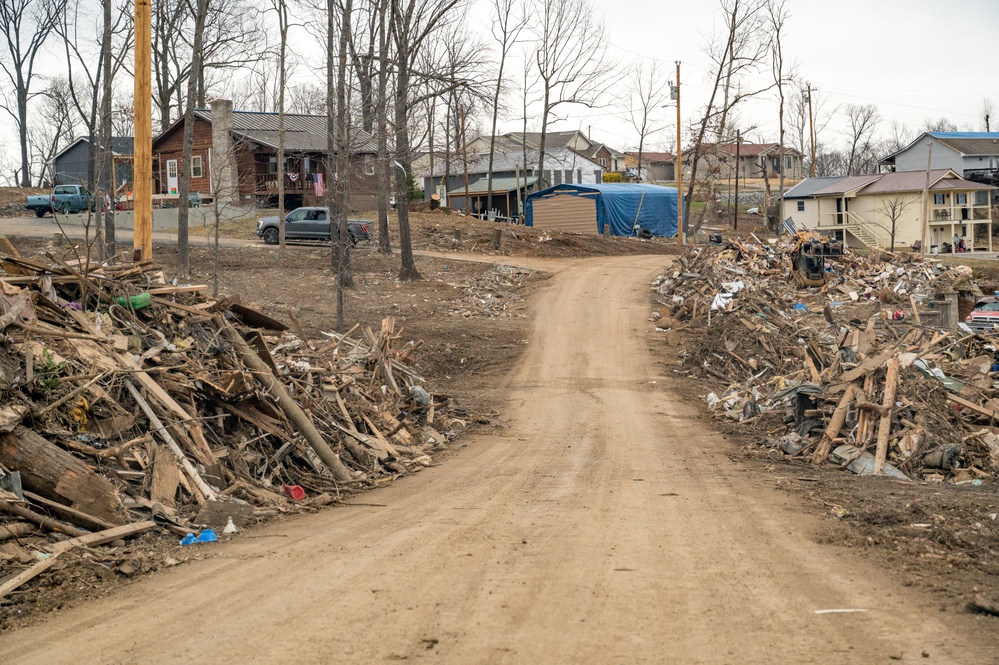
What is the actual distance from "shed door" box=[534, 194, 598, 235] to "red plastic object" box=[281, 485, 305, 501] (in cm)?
4336

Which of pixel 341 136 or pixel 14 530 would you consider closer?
pixel 14 530

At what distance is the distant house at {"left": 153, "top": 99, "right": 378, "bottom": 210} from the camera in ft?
162

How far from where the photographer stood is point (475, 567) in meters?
6.97

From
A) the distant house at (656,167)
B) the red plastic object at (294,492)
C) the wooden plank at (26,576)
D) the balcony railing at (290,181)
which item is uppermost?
the distant house at (656,167)

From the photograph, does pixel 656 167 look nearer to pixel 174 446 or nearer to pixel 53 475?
pixel 174 446

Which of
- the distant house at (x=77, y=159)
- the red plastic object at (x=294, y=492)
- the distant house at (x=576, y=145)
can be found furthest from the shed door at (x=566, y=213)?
the red plastic object at (x=294, y=492)

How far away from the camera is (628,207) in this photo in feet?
174

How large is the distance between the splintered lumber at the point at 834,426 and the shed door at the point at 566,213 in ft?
130

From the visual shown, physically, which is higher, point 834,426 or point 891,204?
point 891,204

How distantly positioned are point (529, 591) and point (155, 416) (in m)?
5.02

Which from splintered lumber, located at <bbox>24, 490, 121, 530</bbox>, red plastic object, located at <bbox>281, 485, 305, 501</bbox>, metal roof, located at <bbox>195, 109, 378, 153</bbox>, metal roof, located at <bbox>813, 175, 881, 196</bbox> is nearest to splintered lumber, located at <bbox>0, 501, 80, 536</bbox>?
splintered lumber, located at <bbox>24, 490, 121, 530</bbox>

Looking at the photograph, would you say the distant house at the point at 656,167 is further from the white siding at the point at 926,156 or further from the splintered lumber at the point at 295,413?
the splintered lumber at the point at 295,413

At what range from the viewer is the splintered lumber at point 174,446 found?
8.92 m

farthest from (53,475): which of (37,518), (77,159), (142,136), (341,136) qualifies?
(77,159)
